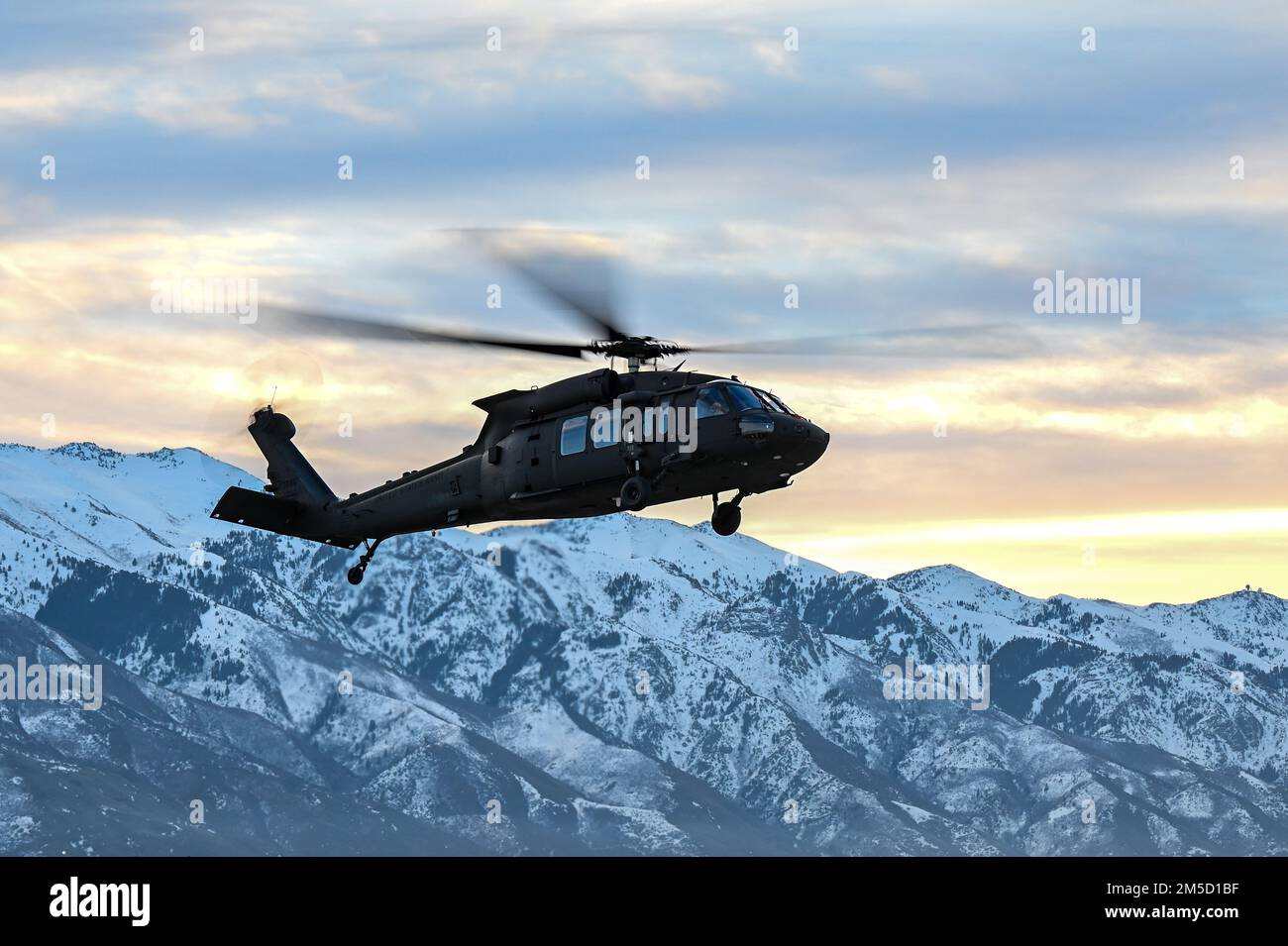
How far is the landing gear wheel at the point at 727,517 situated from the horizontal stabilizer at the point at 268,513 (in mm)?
19916

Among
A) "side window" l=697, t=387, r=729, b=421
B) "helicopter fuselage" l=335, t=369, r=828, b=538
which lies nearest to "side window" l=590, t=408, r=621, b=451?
"helicopter fuselage" l=335, t=369, r=828, b=538

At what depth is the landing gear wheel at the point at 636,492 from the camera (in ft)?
237

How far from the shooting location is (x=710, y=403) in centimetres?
7275

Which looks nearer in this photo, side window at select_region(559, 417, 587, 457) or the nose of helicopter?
the nose of helicopter

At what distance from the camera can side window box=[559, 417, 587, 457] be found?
75500mm

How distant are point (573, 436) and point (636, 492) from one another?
5110 mm

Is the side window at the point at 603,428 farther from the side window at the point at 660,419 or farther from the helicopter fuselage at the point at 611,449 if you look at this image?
the side window at the point at 660,419

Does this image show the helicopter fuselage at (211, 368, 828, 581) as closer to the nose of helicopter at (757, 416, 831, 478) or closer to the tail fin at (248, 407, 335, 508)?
the nose of helicopter at (757, 416, 831, 478)

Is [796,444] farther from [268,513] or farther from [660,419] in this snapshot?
[268,513]

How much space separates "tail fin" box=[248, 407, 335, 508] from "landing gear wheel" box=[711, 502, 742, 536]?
78.0 ft

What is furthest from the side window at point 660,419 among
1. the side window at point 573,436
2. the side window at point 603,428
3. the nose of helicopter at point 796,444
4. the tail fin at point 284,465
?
the tail fin at point 284,465

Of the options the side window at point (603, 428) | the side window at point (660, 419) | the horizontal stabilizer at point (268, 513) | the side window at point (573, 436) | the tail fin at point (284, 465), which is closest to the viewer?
the side window at point (660, 419)
